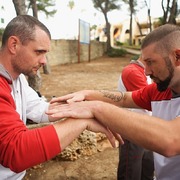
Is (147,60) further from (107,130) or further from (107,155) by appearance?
(107,155)

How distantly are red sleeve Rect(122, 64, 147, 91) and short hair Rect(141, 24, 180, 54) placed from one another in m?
0.92

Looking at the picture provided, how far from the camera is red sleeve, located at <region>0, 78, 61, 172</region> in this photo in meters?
1.27

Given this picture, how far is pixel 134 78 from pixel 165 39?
3.41ft

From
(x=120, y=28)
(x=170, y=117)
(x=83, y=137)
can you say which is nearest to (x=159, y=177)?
(x=170, y=117)

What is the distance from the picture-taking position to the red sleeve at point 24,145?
4.16ft

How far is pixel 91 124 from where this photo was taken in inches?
57.5

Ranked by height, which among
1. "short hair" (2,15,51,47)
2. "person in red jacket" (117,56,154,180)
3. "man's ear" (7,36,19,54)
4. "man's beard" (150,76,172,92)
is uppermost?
"short hair" (2,15,51,47)

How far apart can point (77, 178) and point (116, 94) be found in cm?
164

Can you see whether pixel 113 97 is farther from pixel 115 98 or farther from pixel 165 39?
pixel 165 39

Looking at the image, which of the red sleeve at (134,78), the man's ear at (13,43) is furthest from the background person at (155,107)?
the man's ear at (13,43)

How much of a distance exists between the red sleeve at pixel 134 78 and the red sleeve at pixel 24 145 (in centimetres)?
168

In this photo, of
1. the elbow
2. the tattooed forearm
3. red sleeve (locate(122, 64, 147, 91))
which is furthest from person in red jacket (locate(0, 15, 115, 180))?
red sleeve (locate(122, 64, 147, 91))

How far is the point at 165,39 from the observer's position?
5.94ft

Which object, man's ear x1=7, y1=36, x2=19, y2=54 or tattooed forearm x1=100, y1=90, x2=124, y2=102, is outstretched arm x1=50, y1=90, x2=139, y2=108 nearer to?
tattooed forearm x1=100, y1=90, x2=124, y2=102
